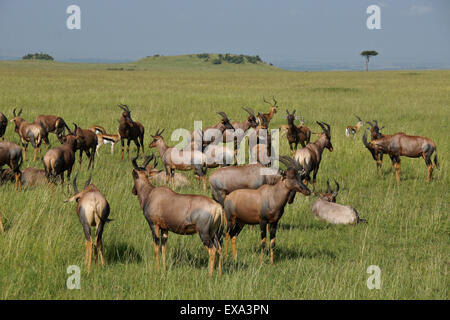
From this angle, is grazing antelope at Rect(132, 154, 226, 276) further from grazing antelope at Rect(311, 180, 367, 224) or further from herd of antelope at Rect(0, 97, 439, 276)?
grazing antelope at Rect(311, 180, 367, 224)

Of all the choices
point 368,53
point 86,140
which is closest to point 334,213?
point 86,140

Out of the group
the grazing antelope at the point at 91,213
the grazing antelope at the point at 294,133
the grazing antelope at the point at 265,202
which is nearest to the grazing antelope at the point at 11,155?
the grazing antelope at the point at 91,213

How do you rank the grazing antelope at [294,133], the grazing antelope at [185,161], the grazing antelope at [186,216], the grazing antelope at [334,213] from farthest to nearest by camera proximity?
the grazing antelope at [294,133] < the grazing antelope at [185,161] < the grazing antelope at [334,213] < the grazing antelope at [186,216]

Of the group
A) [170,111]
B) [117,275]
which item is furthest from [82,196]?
[170,111]

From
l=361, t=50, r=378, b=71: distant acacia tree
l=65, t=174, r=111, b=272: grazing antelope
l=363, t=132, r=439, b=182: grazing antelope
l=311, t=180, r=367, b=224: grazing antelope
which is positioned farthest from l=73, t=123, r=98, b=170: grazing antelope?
l=361, t=50, r=378, b=71: distant acacia tree

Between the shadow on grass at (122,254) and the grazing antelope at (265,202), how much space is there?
1419 mm

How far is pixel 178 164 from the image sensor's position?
11984mm

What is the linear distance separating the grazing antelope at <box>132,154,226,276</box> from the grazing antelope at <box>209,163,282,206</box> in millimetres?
2348

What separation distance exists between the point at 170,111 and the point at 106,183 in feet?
47.9

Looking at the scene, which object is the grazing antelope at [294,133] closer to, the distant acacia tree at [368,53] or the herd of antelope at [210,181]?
the herd of antelope at [210,181]

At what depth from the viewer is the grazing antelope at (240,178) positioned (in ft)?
28.1

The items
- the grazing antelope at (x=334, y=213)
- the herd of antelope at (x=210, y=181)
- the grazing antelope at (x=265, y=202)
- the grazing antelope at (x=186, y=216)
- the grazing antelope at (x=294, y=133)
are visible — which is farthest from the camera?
the grazing antelope at (x=294, y=133)

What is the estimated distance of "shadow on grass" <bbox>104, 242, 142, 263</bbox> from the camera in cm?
684

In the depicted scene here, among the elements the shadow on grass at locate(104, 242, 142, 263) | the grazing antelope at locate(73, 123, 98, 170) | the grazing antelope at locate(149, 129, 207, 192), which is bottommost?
the shadow on grass at locate(104, 242, 142, 263)
